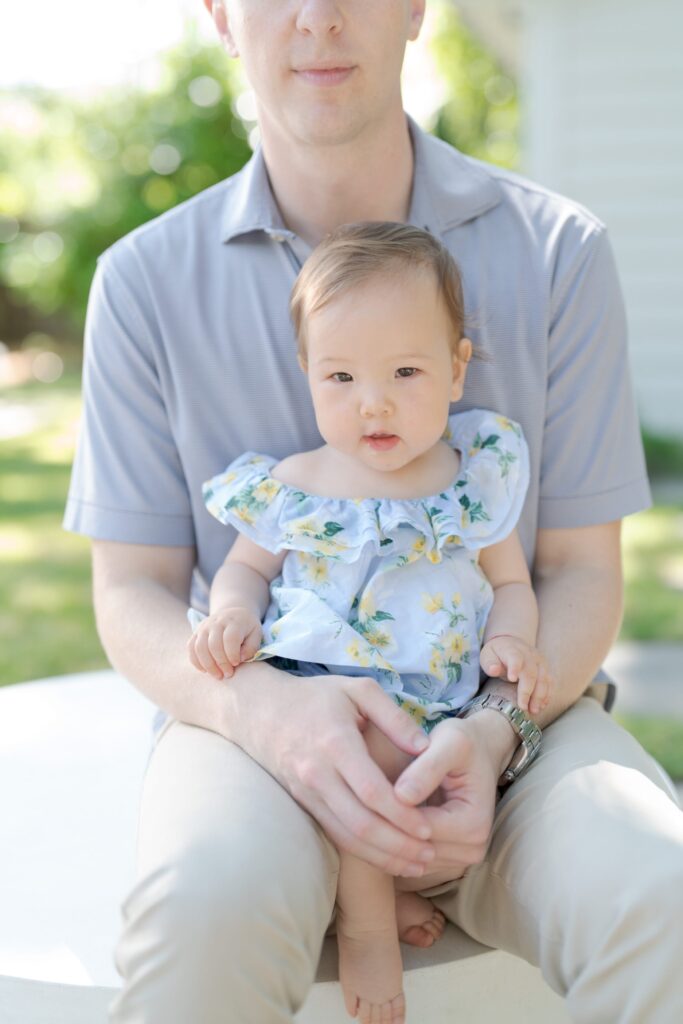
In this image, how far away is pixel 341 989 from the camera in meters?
1.67

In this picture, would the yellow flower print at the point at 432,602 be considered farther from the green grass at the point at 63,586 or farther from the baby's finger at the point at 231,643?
the green grass at the point at 63,586

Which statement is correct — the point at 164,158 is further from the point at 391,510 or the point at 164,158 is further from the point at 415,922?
the point at 415,922

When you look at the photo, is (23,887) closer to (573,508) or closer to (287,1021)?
(287,1021)

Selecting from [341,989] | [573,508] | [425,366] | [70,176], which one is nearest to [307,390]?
[425,366]

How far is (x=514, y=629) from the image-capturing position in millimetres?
1896

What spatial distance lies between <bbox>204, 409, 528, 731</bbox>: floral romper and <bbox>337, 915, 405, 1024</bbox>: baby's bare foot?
1.04ft

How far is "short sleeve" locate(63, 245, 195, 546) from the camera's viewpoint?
Result: 2141mm

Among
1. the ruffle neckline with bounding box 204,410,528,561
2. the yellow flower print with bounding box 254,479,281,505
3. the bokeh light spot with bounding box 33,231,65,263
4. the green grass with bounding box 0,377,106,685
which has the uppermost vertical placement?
the yellow flower print with bounding box 254,479,281,505

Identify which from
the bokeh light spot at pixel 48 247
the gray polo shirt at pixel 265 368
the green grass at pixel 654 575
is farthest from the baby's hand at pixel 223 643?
the bokeh light spot at pixel 48 247

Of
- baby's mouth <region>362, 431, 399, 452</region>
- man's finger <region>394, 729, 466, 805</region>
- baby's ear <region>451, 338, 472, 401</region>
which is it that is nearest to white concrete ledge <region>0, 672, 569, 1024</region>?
man's finger <region>394, 729, 466, 805</region>

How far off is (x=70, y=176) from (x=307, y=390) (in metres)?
11.0

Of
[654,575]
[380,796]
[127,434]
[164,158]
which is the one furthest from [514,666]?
[164,158]

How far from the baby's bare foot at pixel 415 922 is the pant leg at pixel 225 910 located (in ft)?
0.51

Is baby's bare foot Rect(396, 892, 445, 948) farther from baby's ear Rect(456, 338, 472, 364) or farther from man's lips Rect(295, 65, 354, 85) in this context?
man's lips Rect(295, 65, 354, 85)
